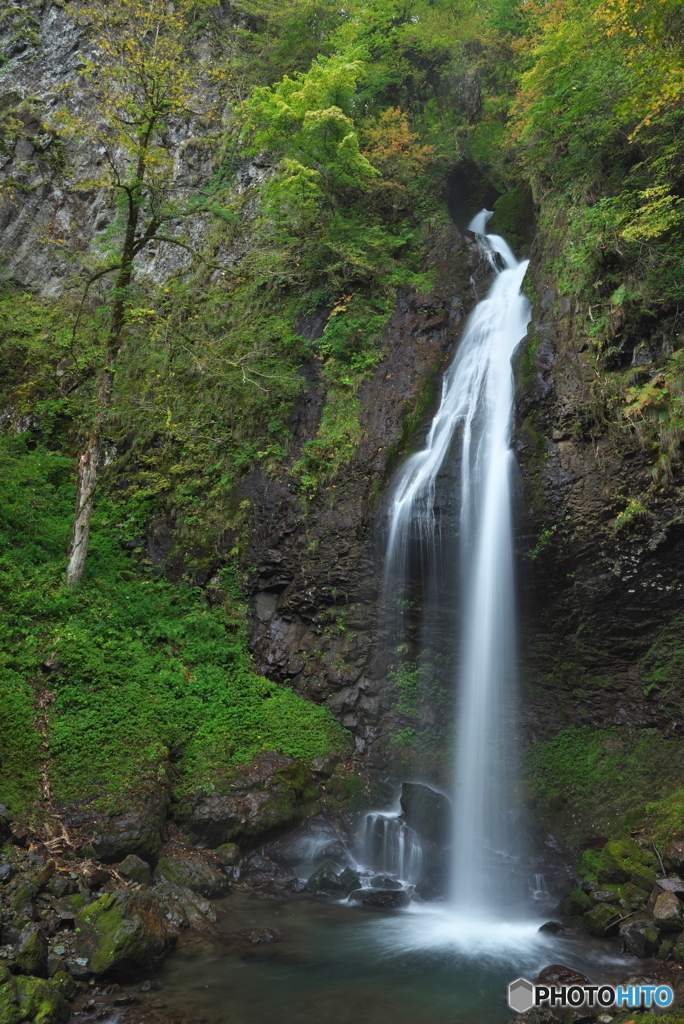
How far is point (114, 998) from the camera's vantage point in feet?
15.5

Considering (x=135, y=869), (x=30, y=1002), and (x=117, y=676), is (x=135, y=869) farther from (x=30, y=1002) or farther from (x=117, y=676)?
(x=117, y=676)

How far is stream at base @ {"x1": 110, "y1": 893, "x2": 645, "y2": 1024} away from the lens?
490cm

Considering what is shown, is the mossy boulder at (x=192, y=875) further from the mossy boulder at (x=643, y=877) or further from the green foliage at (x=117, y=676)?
the mossy boulder at (x=643, y=877)

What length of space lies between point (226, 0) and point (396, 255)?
15.9m

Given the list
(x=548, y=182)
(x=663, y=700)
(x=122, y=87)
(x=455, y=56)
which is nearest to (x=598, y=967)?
(x=663, y=700)

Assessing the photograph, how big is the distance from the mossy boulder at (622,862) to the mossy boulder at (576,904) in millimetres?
337

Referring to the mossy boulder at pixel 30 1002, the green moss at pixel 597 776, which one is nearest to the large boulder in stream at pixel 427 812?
the green moss at pixel 597 776

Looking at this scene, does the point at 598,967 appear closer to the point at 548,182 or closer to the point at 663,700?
the point at 663,700

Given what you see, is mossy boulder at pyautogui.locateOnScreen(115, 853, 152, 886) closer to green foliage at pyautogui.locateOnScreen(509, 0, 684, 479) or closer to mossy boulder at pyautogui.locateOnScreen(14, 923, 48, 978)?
mossy boulder at pyautogui.locateOnScreen(14, 923, 48, 978)

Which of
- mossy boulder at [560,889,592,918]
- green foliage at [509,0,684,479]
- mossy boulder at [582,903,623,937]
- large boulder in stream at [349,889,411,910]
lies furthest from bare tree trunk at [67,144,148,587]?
mossy boulder at [582,903,623,937]

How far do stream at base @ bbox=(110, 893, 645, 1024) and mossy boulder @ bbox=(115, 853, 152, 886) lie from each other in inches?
37.5

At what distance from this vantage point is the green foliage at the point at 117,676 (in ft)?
23.5

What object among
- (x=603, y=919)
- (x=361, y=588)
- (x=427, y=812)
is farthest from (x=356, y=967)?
(x=361, y=588)

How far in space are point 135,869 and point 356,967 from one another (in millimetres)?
2551
